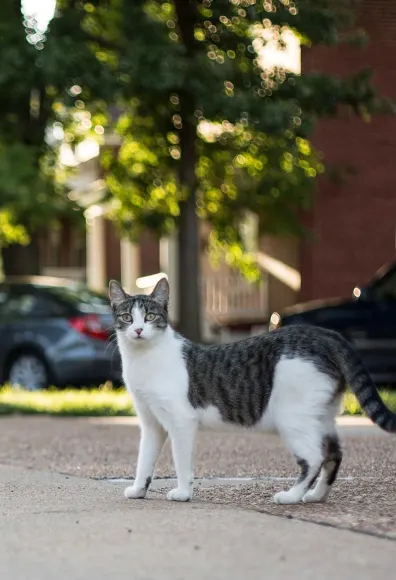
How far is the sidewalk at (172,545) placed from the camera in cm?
611

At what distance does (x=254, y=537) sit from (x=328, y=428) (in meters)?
1.57

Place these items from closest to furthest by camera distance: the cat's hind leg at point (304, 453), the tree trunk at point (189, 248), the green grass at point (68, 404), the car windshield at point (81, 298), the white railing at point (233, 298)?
the cat's hind leg at point (304, 453) → the green grass at point (68, 404) → the car windshield at point (81, 298) → the tree trunk at point (189, 248) → the white railing at point (233, 298)

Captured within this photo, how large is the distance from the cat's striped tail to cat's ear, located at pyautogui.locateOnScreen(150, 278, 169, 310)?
118cm

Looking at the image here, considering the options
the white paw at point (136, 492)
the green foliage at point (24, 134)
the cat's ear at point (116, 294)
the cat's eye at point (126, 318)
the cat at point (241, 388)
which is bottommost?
the white paw at point (136, 492)

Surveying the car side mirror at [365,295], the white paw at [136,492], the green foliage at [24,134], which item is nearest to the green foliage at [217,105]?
the green foliage at [24,134]

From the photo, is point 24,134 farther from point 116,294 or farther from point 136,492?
point 136,492

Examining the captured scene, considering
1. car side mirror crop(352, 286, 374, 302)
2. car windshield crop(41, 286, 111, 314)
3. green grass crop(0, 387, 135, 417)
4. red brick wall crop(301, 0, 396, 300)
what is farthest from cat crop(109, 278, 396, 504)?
red brick wall crop(301, 0, 396, 300)

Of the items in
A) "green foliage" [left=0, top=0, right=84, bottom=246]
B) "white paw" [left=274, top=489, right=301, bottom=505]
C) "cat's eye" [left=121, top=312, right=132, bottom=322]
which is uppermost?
"green foliage" [left=0, top=0, right=84, bottom=246]

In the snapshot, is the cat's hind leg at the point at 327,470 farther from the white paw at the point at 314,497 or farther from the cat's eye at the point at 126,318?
the cat's eye at the point at 126,318

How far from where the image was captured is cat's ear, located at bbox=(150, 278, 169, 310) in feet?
29.0

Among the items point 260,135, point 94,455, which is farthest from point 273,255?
point 94,455

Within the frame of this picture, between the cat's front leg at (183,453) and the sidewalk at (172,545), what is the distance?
0.39 ft

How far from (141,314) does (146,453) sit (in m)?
0.82

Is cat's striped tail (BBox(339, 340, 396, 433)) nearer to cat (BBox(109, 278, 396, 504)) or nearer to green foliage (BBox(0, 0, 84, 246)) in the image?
cat (BBox(109, 278, 396, 504))
